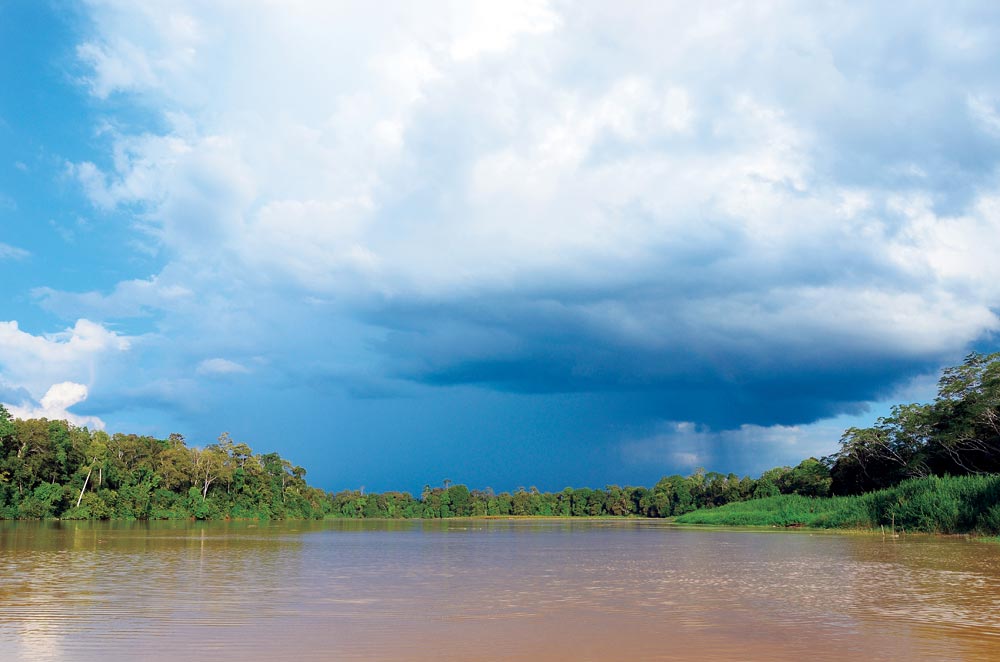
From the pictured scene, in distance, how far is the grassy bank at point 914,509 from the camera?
3475cm

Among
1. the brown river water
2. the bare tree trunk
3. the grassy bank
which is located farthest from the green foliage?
the grassy bank

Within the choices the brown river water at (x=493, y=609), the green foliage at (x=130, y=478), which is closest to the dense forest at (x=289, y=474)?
the green foliage at (x=130, y=478)

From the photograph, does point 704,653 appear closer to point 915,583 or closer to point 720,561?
point 915,583

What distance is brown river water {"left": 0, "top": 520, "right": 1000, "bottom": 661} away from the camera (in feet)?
31.9

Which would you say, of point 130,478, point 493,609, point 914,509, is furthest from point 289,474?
point 493,609

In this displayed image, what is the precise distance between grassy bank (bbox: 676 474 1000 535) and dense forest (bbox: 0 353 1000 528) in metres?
0.29

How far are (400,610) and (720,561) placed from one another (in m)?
14.7

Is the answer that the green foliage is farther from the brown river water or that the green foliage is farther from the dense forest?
the brown river water

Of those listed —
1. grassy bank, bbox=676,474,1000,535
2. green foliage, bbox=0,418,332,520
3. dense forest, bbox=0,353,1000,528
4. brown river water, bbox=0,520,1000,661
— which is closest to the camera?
brown river water, bbox=0,520,1000,661

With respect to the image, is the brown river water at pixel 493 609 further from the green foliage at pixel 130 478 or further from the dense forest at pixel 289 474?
the green foliage at pixel 130 478

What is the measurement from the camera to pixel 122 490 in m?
80.3

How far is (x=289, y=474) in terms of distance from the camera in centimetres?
11150

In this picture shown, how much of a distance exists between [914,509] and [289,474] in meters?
90.4

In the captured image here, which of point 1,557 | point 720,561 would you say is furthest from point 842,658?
point 1,557
